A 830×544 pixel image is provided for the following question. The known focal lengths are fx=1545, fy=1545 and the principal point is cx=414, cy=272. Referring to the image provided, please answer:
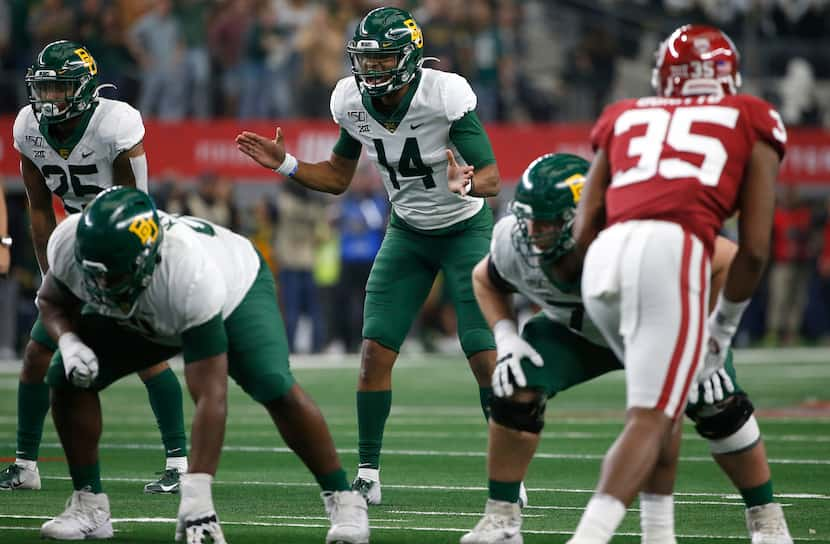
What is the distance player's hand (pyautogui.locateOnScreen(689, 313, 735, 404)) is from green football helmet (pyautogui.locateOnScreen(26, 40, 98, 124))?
3308mm

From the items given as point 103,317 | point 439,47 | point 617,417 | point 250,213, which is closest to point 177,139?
point 250,213

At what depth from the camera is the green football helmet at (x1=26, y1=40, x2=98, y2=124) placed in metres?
7.05

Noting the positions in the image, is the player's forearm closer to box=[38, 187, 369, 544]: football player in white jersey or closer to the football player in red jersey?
box=[38, 187, 369, 544]: football player in white jersey

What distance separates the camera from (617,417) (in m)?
10.8

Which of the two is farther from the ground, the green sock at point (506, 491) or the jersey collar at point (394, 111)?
the jersey collar at point (394, 111)

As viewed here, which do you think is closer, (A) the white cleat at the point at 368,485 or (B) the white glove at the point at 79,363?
(B) the white glove at the point at 79,363

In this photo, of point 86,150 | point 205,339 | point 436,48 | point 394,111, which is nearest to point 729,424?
point 205,339

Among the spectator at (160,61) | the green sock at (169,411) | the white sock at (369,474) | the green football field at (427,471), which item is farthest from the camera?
the spectator at (160,61)

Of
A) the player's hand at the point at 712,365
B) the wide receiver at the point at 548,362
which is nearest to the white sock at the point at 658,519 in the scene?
the wide receiver at the point at 548,362

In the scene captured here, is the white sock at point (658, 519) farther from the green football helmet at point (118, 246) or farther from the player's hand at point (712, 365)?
the green football helmet at point (118, 246)

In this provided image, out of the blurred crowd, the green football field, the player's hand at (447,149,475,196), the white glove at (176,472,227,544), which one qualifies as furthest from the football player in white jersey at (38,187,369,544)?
the blurred crowd

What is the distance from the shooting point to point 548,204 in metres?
5.10

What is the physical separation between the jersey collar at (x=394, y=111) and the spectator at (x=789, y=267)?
39.4 feet

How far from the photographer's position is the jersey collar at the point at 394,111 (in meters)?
7.10
